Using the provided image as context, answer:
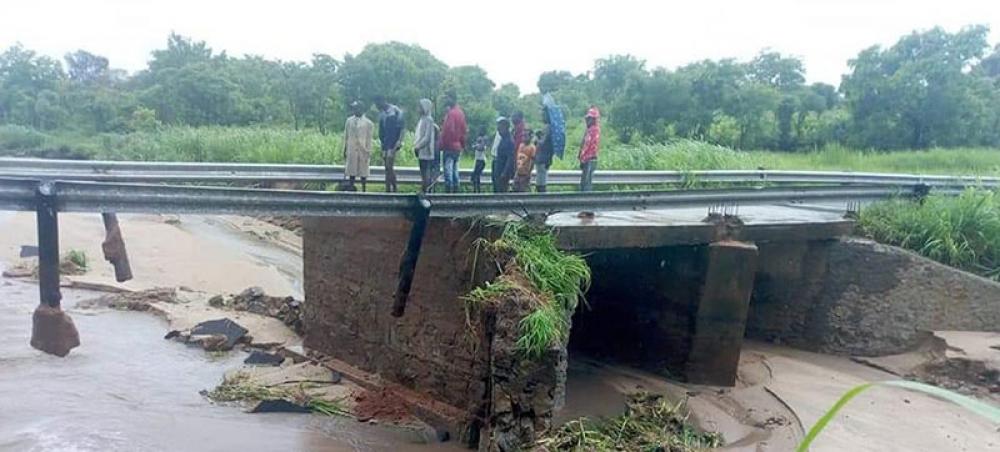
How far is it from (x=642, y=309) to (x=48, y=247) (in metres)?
8.38

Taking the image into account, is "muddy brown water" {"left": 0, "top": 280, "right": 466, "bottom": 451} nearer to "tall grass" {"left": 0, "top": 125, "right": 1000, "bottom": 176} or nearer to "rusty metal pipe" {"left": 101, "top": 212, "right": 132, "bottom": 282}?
"rusty metal pipe" {"left": 101, "top": 212, "right": 132, "bottom": 282}

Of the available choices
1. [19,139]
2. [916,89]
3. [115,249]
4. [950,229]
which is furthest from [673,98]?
[19,139]

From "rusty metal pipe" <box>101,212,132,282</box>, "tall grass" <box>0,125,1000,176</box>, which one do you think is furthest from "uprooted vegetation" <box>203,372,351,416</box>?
"tall grass" <box>0,125,1000,176</box>

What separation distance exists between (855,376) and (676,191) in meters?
4.08

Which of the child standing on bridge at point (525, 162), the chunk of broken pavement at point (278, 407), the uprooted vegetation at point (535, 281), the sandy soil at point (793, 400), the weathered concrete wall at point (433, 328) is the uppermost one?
the child standing on bridge at point (525, 162)

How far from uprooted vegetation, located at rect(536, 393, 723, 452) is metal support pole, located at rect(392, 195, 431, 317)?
2.16 metres

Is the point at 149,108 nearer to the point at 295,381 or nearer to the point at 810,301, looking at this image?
the point at 295,381

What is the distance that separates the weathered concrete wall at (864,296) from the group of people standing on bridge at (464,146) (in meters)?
3.90

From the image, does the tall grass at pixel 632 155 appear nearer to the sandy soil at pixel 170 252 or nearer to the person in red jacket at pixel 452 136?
the sandy soil at pixel 170 252

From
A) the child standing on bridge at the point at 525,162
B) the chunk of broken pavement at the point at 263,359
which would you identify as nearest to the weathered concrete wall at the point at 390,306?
the chunk of broken pavement at the point at 263,359

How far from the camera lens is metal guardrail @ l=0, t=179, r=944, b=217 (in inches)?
233

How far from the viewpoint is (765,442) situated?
9188mm

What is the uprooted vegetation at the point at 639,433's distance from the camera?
8.02 metres

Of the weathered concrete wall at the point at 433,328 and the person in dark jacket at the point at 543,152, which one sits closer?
the weathered concrete wall at the point at 433,328
